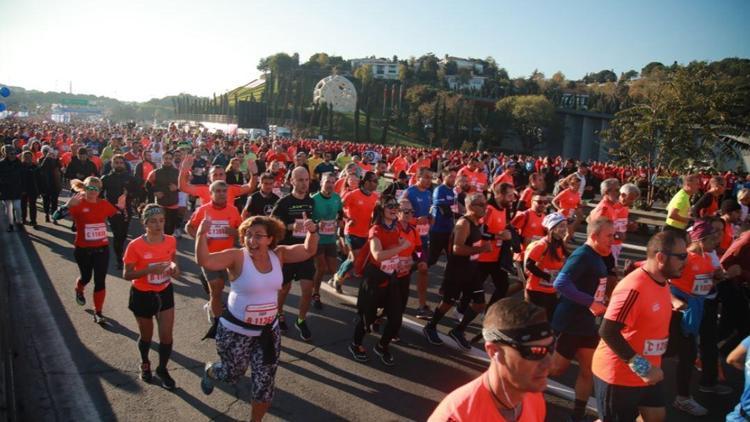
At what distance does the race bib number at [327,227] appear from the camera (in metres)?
7.01

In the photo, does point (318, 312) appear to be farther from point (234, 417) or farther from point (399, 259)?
point (234, 417)


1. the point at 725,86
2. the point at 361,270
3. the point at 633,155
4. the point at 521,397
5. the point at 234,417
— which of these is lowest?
the point at 234,417

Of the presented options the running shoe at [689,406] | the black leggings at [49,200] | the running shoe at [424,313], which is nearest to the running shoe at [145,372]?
the running shoe at [424,313]

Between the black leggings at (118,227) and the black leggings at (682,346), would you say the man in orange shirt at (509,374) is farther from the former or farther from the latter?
the black leggings at (118,227)

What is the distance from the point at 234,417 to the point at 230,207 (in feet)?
8.90

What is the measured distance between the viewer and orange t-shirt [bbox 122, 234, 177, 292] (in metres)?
4.89

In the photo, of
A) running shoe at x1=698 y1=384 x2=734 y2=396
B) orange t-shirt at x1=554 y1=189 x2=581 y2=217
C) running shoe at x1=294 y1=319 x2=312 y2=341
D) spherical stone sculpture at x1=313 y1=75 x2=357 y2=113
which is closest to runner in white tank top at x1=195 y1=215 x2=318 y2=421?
running shoe at x1=294 y1=319 x2=312 y2=341

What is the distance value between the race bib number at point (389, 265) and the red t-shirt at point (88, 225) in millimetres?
3649

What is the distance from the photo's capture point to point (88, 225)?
649cm

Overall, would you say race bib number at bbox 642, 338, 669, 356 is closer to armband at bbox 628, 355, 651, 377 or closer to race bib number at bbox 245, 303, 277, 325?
armband at bbox 628, 355, 651, 377

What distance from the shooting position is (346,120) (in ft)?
334

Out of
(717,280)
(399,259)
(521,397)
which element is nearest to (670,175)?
(717,280)

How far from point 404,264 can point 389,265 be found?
1.03 feet

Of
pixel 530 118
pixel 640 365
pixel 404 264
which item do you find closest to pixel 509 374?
pixel 640 365
